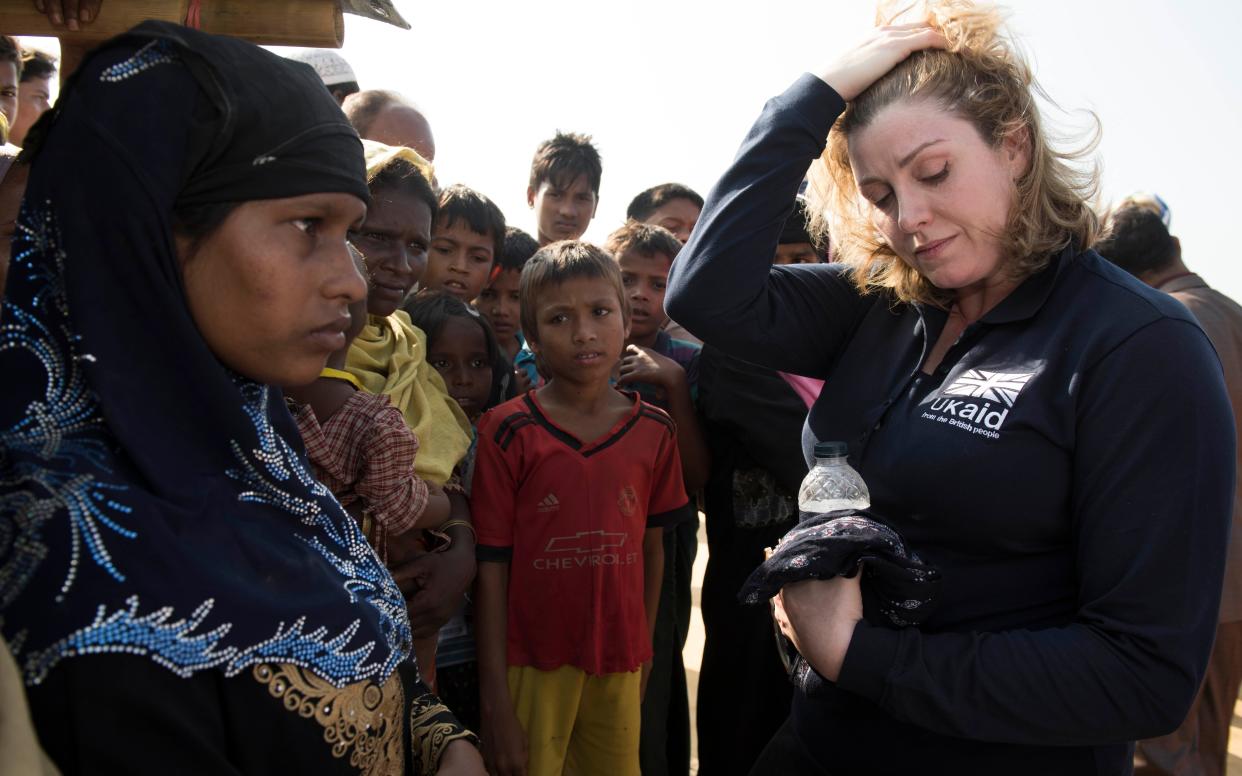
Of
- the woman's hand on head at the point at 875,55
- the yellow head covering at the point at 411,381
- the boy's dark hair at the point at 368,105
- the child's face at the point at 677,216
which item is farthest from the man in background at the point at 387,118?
the woman's hand on head at the point at 875,55

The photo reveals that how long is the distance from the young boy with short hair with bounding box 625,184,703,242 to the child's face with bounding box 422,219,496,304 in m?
1.58

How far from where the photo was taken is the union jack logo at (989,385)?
1.69 metres

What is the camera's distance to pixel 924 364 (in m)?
1.97

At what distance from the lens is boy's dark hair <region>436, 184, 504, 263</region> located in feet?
12.9

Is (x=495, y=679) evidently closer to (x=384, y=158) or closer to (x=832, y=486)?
(x=832, y=486)

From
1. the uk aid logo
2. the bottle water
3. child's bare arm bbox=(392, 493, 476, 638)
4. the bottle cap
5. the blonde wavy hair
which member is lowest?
child's bare arm bbox=(392, 493, 476, 638)

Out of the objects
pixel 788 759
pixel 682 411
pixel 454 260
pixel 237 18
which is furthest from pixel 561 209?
pixel 788 759

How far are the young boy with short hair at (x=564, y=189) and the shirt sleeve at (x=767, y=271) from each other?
3.28 meters

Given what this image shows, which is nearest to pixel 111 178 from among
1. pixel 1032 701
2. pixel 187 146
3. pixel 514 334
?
pixel 187 146

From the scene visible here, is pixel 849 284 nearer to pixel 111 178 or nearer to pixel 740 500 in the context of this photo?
pixel 740 500

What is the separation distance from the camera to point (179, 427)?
1289 millimetres

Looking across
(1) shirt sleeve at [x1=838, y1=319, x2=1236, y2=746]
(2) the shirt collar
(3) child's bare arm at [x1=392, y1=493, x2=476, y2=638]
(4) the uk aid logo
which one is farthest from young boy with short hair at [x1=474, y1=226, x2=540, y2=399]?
(2) the shirt collar

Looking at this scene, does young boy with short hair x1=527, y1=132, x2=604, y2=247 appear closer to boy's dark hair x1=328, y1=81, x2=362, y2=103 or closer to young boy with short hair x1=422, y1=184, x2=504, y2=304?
boy's dark hair x1=328, y1=81, x2=362, y2=103

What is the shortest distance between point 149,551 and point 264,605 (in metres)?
0.17
